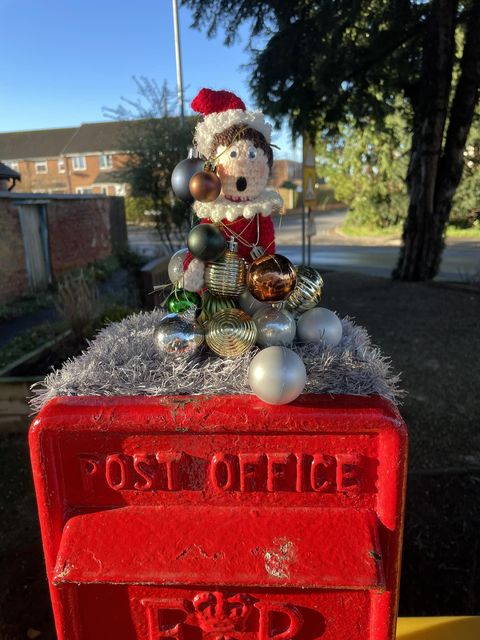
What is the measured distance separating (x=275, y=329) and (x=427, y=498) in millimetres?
2159

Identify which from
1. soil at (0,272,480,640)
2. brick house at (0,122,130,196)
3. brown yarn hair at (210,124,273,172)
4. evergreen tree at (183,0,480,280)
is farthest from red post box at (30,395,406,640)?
brick house at (0,122,130,196)

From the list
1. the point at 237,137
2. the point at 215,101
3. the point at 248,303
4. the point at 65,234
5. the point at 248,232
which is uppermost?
the point at 215,101

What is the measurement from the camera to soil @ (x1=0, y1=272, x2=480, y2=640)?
2340 millimetres

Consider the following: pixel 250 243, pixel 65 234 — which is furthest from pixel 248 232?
pixel 65 234

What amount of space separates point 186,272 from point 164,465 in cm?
59

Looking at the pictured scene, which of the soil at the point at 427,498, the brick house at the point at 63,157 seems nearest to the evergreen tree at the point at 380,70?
the soil at the point at 427,498

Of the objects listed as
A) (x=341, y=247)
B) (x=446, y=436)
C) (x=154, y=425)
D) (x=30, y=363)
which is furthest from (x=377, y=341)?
(x=341, y=247)

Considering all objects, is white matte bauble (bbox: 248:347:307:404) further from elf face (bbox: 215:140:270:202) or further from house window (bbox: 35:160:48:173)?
house window (bbox: 35:160:48:173)

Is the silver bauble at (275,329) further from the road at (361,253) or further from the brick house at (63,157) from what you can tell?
the brick house at (63,157)

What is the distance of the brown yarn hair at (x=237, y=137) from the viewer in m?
1.45

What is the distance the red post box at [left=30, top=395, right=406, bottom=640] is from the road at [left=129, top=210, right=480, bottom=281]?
8174mm

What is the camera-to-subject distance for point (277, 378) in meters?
1.03

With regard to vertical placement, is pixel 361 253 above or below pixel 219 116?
below

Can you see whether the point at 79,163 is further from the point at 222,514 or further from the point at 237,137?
the point at 222,514
